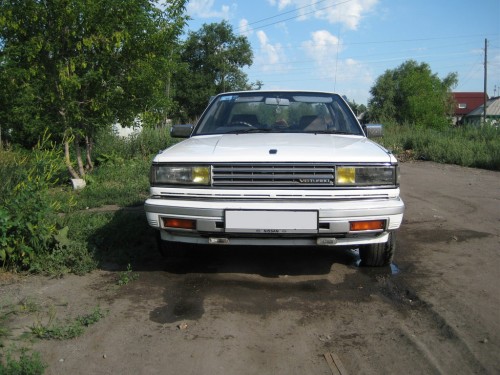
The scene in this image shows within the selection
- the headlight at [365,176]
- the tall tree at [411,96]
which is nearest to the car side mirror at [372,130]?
the headlight at [365,176]

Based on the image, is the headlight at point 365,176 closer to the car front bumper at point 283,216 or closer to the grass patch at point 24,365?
the car front bumper at point 283,216

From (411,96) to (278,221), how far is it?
5524 centimetres

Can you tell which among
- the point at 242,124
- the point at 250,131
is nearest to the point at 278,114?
the point at 242,124

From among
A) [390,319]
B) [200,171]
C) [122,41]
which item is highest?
[122,41]

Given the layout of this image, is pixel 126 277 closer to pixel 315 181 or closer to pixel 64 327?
pixel 64 327

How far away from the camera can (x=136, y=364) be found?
271 cm

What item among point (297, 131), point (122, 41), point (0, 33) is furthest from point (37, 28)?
point (297, 131)

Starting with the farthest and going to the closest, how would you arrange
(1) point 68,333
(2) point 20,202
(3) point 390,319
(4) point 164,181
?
1. (2) point 20,202
2. (4) point 164,181
3. (3) point 390,319
4. (1) point 68,333

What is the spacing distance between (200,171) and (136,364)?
5.07 ft

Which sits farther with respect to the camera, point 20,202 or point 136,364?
point 20,202

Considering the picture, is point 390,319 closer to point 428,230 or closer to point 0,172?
point 428,230

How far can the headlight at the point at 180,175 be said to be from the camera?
3.73 meters

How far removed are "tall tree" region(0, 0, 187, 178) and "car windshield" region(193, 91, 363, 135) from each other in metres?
3.41

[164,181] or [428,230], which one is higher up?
[164,181]
